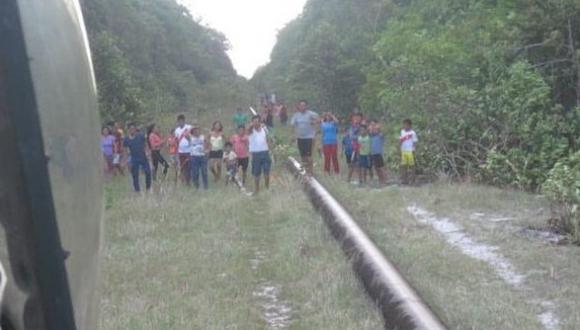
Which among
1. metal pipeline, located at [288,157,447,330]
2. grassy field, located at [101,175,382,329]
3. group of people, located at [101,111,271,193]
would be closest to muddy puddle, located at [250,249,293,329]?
grassy field, located at [101,175,382,329]

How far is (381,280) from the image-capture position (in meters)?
7.10

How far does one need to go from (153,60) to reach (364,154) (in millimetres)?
37922

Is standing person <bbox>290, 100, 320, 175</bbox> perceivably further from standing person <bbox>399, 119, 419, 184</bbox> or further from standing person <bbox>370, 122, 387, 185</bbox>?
standing person <bbox>399, 119, 419, 184</bbox>

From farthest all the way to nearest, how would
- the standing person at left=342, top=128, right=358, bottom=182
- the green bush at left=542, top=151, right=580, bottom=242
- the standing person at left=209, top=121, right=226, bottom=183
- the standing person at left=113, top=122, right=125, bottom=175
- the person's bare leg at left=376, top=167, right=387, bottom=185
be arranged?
the standing person at left=113, top=122, right=125, bottom=175 → the standing person at left=342, top=128, right=358, bottom=182 → the standing person at left=209, top=121, right=226, bottom=183 → the person's bare leg at left=376, top=167, right=387, bottom=185 → the green bush at left=542, top=151, right=580, bottom=242

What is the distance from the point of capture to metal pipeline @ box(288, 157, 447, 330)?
5914 mm

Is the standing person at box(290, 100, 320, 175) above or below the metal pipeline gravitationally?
above

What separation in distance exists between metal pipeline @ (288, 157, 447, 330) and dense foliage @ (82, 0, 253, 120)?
49.6 ft

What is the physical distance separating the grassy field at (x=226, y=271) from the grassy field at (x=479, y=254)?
63 centimetres

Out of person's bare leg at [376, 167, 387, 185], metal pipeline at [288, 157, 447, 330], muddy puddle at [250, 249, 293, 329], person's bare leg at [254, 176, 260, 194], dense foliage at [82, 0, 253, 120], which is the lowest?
person's bare leg at [376, 167, 387, 185]

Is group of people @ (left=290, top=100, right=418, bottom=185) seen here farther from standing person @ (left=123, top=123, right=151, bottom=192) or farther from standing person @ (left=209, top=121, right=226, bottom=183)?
standing person @ (left=123, top=123, right=151, bottom=192)

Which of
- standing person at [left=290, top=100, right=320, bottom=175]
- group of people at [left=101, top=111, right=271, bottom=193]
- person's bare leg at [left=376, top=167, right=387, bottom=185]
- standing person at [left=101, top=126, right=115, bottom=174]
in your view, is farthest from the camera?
standing person at [left=101, top=126, right=115, bottom=174]

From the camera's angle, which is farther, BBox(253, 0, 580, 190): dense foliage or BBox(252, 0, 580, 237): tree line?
BBox(253, 0, 580, 190): dense foliage

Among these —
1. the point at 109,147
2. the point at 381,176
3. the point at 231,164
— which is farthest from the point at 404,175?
the point at 109,147

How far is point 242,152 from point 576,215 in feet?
28.8
